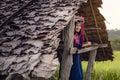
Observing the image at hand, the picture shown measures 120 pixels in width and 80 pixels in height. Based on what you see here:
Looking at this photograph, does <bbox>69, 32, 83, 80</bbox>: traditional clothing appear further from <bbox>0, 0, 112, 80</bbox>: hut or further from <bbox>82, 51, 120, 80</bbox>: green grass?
<bbox>82, 51, 120, 80</bbox>: green grass

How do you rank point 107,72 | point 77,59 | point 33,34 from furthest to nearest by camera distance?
1. point 107,72
2. point 77,59
3. point 33,34

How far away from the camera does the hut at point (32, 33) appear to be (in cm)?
613

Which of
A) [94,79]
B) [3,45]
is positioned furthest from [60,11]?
[94,79]

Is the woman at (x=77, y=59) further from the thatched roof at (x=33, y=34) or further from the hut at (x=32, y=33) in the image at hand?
the thatched roof at (x=33, y=34)

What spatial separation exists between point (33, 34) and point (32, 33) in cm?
7

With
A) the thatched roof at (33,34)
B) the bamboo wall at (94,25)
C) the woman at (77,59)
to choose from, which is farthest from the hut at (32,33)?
the bamboo wall at (94,25)

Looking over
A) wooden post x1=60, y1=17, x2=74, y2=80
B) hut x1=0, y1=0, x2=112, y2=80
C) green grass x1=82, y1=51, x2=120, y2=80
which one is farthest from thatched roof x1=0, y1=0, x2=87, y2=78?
green grass x1=82, y1=51, x2=120, y2=80

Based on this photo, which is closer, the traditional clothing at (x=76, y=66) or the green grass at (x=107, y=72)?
the traditional clothing at (x=76, y=66)

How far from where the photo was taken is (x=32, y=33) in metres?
7.00

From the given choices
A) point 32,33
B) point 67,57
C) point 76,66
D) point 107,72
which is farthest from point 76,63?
point 107,72

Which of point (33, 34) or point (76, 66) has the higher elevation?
point (33, 34)

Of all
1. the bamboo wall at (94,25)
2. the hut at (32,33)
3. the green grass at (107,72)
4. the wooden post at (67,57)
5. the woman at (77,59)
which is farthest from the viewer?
the green grass at (107,72)

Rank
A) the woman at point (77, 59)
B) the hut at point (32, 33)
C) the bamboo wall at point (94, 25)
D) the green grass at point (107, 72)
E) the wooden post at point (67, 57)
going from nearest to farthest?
the hut at point (32, 33) < the wooden post at point (67, 57) < the woman at point (77, 59) < the bamboo wall at point (94, 25) < the green grass at point (107, 72)

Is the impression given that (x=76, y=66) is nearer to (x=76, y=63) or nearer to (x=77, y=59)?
(x=76, y=63)
